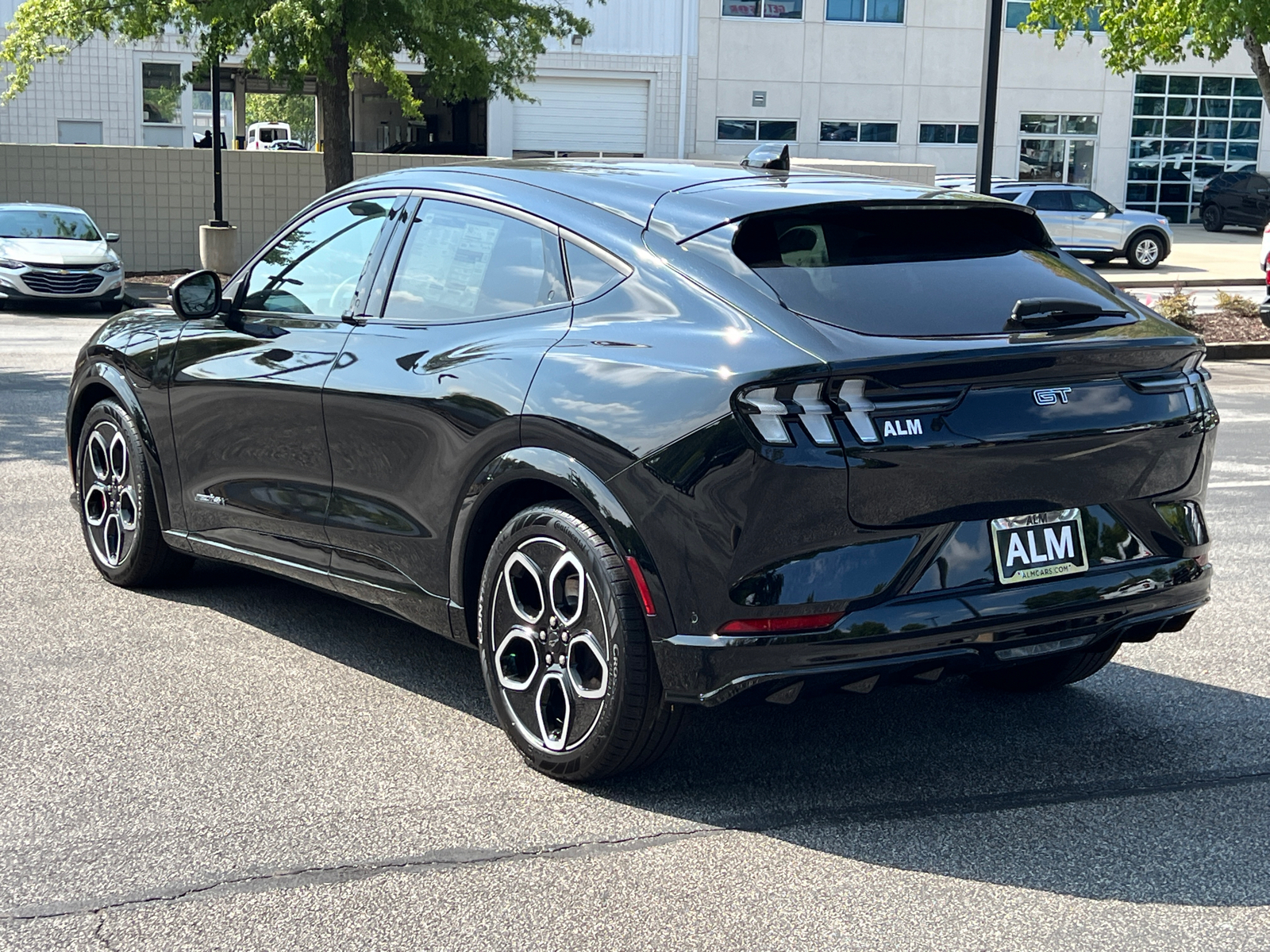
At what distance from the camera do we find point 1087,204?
98.4 ft

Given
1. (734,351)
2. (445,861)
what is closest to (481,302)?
(734,351)

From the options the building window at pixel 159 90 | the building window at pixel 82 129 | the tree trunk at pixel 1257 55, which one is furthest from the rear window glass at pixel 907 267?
the building window at pixel 159 90

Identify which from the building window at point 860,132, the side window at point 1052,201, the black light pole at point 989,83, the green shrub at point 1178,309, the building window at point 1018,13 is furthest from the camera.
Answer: the building window at point 1018,13

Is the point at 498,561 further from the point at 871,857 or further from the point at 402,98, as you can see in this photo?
the point at 402,98

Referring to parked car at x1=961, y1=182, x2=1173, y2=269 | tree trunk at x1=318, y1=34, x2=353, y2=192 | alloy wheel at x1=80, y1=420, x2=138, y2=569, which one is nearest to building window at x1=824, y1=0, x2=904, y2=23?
parked car at x1=961, y1=182, x2=1173, y2=269

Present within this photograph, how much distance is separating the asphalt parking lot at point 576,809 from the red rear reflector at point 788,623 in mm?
568

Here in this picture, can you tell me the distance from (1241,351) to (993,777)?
13801 millimetres

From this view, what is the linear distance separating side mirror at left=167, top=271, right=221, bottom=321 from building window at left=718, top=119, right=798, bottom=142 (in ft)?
121

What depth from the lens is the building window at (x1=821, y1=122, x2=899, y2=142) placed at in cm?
4197

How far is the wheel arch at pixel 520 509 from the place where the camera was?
3.86m

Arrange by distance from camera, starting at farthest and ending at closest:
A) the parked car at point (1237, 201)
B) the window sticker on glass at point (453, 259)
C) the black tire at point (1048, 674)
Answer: the parked car at point (1237, 201)
the black tire at point (1048, 674)
the window sticker on glass at point (453, 259)

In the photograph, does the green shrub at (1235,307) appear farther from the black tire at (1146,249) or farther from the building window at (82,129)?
the building window at (82,129)

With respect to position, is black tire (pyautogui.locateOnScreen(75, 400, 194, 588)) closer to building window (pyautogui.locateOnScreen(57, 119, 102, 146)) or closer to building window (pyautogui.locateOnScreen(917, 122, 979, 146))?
building window (pyautogui.locateOnScreen(57, 119, 102, 146))

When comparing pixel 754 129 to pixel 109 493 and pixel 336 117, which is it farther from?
pixel 109 493
